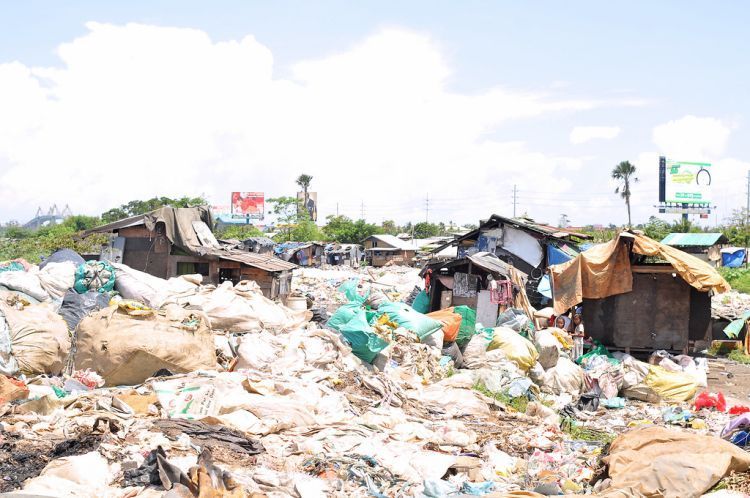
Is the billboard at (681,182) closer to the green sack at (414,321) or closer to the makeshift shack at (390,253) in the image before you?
the makeshift shack at (390,253)

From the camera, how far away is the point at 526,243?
1709cm

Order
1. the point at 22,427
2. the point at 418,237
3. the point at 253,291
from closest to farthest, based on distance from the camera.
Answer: the point at 22,427
the point at 253,291
the point at 418,237

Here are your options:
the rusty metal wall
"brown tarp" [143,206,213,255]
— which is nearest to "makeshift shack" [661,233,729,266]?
the rusty metal wall

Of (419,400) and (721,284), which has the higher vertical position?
(721,284)

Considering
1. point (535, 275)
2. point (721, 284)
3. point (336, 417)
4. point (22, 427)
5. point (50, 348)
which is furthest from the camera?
point (535, 275)

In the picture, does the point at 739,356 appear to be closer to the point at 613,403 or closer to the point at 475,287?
the point at 475,287

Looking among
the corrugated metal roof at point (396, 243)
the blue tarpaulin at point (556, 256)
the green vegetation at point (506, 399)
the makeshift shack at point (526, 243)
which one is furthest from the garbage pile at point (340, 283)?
the green vegetation at point (506, 399)

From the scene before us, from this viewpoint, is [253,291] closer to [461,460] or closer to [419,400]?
[419,400]

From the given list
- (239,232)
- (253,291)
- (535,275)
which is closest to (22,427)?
(253,291)

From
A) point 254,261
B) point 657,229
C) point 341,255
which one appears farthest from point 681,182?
point 254,261

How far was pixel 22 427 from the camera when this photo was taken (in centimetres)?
507

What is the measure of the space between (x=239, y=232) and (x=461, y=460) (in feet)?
130

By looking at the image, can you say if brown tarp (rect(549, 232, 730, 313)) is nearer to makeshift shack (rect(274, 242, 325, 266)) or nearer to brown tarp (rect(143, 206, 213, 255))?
brown tarp (rect(143, 206, 213, 255))

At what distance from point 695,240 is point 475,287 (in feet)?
83.8
